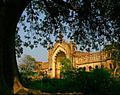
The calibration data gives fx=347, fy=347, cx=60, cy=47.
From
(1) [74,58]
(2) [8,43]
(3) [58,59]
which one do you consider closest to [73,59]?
(1) [74,58]

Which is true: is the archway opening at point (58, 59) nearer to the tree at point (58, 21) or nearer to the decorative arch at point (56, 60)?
the decorative arch at point (56, 60)

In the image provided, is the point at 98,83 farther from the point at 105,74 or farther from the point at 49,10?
the point at 49,10

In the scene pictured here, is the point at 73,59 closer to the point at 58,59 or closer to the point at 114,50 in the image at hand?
the point at 58,59

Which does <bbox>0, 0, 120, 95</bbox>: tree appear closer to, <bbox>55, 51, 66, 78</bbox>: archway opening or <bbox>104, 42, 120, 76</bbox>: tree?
<bbox>104, 42, 120, 76</bbox>: tree

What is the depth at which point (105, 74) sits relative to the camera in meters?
16.3

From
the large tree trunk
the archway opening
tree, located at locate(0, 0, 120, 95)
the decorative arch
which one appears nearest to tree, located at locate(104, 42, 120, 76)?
tree, located at locate(0, 0, 120, 95)

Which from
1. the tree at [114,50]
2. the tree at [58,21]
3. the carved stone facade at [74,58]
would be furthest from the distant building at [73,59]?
the tree at [58,21]

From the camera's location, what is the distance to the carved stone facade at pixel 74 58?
5788cm

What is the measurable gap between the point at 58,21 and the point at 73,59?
156 ft

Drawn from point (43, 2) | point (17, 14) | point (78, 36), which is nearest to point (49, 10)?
point (43, 2)

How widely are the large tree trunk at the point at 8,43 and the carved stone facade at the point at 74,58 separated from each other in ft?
140

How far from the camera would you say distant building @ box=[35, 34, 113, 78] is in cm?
5780

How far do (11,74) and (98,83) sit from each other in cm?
494

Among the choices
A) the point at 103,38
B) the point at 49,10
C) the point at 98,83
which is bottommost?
the point at 98,83
